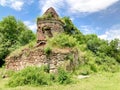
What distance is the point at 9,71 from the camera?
94.7 feet

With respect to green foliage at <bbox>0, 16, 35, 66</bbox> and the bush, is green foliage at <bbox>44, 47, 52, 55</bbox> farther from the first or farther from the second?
green foliage at <bbox>0, 16, 35, 66</bbox>

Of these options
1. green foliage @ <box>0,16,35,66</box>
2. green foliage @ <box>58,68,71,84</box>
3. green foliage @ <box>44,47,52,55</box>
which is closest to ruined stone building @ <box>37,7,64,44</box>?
green foliage @ <box>44,47,52,55</box>

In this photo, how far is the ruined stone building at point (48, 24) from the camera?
30.1 m

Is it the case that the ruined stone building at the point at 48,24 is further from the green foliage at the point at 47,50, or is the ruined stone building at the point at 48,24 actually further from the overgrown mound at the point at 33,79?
the overgrown mound at the point at 33,79

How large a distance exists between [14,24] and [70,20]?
11.1 metres

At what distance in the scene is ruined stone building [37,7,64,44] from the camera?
30125 mm

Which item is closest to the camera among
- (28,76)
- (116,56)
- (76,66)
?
(28,76)

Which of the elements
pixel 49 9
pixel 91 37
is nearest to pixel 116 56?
pixel 91 37

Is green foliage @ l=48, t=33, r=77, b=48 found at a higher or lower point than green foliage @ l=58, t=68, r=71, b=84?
higher

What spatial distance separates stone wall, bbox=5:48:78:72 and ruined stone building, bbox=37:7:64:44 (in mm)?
3275

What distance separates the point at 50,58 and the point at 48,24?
5965 millimetres

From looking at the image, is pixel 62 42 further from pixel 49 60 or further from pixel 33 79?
pixel 33 79

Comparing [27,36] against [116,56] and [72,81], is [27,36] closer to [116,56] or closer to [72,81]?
[116,56]

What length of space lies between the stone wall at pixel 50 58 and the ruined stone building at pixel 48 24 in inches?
129
